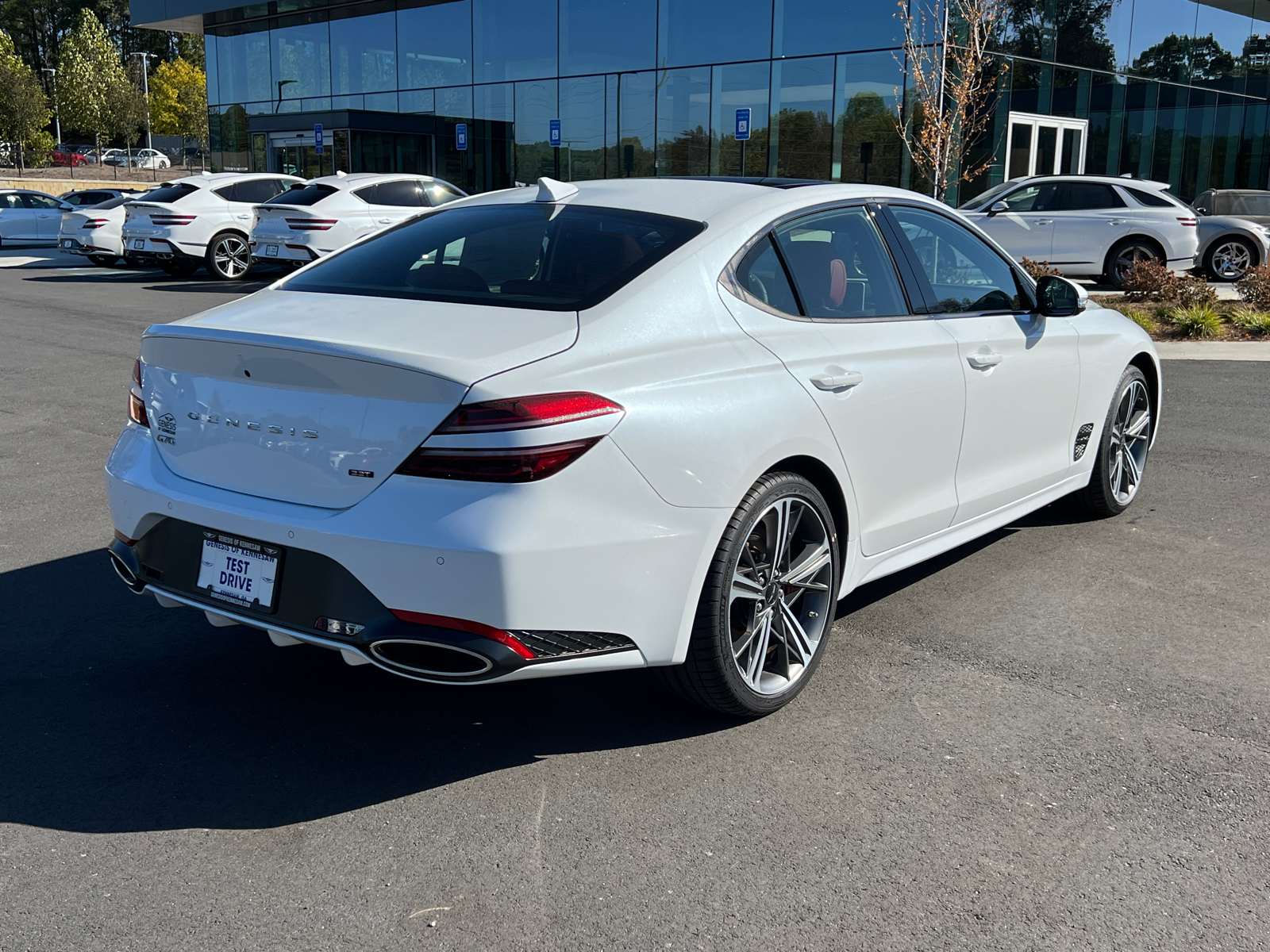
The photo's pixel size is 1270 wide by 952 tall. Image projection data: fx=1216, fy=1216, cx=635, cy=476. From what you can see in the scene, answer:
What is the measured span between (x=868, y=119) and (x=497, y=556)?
22926 mm

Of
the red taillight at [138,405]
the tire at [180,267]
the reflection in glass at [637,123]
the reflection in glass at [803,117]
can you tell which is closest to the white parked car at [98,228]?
the tire at [180,267]

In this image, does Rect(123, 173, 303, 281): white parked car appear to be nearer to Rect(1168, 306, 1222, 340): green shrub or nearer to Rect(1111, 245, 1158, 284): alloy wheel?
Rect(1111, 245, 1158, 284): alloy wheel

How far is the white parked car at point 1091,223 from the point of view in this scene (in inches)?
709

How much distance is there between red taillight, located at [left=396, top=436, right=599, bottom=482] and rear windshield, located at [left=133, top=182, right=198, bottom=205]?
20337mm

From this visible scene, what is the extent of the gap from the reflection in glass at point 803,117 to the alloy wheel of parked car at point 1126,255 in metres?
7.72

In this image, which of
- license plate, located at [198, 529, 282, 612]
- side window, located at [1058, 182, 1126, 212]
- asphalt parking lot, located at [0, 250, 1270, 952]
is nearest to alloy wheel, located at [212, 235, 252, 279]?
side window, located at [1058, 182, 1126, 212]

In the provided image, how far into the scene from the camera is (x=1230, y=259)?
19.6 m

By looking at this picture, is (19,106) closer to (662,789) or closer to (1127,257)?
(1127,257)

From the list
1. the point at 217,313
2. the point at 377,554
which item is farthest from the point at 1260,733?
the point at 217,313

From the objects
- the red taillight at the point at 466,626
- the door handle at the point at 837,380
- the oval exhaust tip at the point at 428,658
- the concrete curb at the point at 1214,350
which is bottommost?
the concrete curb at the point at 1214,350

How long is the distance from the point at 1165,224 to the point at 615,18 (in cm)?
1562

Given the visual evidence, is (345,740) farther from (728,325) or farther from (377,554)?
(728,325)

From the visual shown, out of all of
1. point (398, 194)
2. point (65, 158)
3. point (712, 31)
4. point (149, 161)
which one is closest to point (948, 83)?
point (712, 31)

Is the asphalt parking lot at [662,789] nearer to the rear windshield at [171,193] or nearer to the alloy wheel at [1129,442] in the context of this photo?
the alloy wheel at [1129,442]
